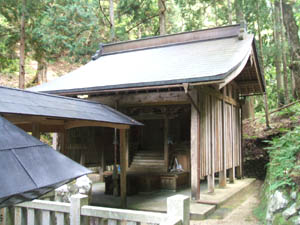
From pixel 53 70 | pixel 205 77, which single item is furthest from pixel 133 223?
pixel 53 70

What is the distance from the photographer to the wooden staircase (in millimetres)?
10289

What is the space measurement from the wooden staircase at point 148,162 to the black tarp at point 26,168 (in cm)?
809

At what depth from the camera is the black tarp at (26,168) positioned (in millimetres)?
1806

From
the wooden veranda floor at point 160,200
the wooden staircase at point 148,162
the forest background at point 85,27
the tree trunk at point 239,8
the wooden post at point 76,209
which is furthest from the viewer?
the tree trunk at point 239,8

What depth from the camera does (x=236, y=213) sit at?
709cm

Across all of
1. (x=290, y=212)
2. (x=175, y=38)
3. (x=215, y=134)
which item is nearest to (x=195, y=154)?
(x=215, y=134)

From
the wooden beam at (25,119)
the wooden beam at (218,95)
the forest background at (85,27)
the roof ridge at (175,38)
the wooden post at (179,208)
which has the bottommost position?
the wooden post at (179,208)

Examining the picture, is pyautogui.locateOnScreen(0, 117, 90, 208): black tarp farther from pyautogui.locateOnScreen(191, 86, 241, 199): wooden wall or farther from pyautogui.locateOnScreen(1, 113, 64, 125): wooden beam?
pyautogui.locateOnScreen(191, 86, 241, 199): wooden wall

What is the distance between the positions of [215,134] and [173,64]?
8.11ft

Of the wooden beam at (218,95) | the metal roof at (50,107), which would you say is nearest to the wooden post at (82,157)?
the metal roof at (50,107)

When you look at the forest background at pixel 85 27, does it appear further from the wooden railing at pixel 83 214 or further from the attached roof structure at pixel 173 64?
the wooden railing at pixel 83 214

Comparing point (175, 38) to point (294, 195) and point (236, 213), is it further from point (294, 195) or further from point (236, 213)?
point (294, 195)

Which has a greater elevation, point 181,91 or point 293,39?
point 293,39

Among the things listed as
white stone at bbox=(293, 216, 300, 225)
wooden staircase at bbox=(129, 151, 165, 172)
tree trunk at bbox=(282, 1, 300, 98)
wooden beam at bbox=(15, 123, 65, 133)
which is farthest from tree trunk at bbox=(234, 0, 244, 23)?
white stone at bbox=(293, 216, 300, 225)
